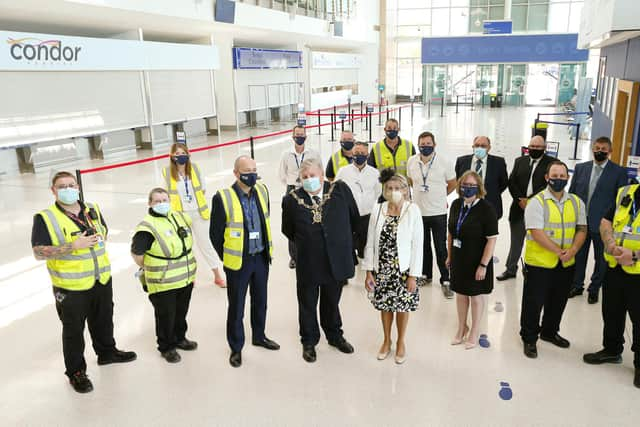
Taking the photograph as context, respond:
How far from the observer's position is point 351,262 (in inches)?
153

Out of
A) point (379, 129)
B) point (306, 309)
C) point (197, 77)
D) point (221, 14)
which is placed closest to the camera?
point (306, 309)

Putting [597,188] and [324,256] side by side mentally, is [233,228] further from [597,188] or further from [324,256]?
[597,188]

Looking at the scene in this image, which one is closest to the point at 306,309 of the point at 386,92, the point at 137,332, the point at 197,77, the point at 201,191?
the point at 137,332

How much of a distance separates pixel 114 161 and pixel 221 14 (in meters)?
5.95

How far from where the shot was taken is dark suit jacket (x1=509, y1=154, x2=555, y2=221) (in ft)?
17.2

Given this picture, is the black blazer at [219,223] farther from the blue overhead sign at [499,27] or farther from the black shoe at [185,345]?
the blue overhead sign at [499,27]

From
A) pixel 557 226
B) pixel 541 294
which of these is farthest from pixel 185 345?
pixel 557 226

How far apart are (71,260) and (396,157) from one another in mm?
3578

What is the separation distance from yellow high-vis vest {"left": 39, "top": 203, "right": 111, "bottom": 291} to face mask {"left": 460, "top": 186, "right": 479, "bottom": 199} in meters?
2.81

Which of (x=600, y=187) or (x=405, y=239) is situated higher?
(x=600, y=187)

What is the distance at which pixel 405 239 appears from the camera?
12.3 ft

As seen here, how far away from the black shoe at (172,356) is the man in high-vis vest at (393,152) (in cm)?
302

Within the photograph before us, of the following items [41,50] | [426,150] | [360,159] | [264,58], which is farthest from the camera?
[264,58]

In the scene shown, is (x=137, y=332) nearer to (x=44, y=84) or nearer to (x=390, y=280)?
(x=390, y=280)
